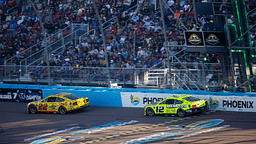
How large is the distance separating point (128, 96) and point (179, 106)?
5.03 meters

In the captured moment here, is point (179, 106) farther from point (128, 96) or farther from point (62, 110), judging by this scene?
point (62, 110)

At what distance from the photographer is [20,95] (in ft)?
90.2

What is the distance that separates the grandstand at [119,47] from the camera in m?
21.2

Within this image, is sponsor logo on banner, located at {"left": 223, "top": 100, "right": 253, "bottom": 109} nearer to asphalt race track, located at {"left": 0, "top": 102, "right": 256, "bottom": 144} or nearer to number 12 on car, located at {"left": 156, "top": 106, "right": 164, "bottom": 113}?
asphalt race track, located at {"left": 0, "top": 102, "right": 256, "bottom": 144}

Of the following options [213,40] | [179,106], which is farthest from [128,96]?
[213,40]

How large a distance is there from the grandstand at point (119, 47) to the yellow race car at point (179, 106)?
2.60 m

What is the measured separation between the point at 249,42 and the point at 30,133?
497 inches

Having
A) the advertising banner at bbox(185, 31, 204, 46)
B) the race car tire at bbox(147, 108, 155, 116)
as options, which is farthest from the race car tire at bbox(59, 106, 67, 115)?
the advertising banner at bbox(185, 31, 204, 46)

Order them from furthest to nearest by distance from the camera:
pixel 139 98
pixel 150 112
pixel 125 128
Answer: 1. pixel 139 98
2. pixel 150 112
3. pixel 125 128

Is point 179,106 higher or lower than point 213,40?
lower

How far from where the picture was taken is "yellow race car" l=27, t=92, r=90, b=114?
69.1 ft

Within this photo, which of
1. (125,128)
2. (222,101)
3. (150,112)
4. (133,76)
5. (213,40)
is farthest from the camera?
(133,76)

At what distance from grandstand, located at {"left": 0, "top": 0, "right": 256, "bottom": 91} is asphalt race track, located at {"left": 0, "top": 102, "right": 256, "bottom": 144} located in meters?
2.78

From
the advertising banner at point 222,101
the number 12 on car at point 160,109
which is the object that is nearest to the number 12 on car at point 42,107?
the advertising banner at point 222,101
